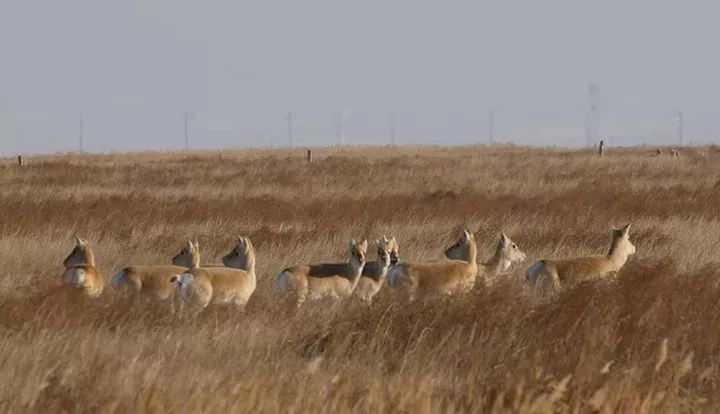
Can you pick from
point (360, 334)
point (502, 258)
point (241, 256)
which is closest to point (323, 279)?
point (241, 256)

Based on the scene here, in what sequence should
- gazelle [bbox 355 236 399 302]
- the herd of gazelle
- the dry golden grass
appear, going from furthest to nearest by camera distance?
gazelle [bbox 355 236 399 302] → the herd of gazelle → the dry golden grass

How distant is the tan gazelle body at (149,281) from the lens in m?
13.3

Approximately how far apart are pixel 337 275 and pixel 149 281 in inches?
74.9

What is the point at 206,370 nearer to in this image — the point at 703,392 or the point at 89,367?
the point at 89,367

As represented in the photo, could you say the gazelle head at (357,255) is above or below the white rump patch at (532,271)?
above

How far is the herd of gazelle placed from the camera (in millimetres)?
13109

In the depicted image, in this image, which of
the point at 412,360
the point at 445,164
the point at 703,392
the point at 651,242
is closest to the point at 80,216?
the point at 651,242

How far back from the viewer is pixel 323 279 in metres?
14.1

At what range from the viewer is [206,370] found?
905 cm

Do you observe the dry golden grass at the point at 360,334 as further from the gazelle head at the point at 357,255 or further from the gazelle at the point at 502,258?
the gazelle at the point at 502,258

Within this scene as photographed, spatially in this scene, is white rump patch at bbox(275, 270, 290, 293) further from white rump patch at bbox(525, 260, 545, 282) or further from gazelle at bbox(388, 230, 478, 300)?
white rump patch at bbox(525, 260, 545, 282)

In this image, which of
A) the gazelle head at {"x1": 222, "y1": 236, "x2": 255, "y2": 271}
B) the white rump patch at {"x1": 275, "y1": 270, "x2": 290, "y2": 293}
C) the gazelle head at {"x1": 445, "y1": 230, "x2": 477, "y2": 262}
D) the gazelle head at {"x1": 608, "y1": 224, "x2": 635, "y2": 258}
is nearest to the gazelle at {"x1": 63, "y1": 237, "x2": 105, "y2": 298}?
the gazelle head at {"x1": 222, "y1": 236, "x2": 255, "y2": 271}

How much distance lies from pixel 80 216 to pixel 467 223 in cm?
610

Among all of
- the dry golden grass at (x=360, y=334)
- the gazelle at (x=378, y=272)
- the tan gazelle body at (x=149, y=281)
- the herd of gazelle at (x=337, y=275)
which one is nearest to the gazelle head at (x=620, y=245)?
the herd of gazelle at (x=337, y=275)
